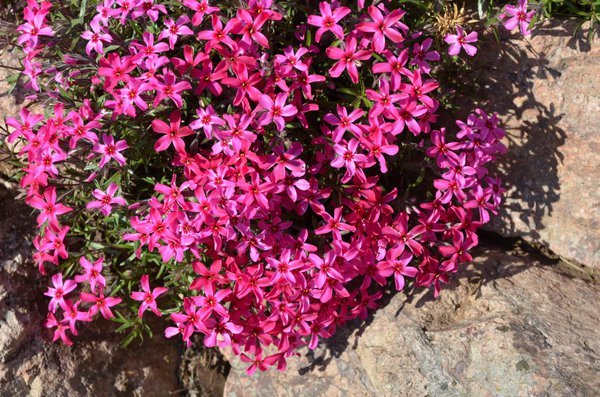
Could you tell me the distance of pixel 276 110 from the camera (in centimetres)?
341

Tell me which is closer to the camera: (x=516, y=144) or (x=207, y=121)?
(x=207, y=121)

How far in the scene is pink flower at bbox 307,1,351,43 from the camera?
3434 mm

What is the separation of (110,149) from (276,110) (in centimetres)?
96

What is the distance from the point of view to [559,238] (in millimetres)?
4562

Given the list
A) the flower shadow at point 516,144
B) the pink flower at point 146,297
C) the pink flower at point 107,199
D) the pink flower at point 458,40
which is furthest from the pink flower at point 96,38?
the flower shadow at point 516,144

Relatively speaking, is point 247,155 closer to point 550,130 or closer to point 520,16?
point 520,16

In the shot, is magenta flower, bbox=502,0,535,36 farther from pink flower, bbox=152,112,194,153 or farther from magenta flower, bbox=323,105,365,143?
pink flower, bbox=152,112,194,153

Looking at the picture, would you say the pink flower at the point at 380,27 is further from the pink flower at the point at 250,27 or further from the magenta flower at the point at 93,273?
the magenta flower at the point at 93,273

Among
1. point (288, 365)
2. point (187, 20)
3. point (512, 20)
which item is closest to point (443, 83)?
point (512, 20)

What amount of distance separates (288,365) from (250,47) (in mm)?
Answer: 2375

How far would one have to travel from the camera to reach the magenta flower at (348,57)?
346 cm

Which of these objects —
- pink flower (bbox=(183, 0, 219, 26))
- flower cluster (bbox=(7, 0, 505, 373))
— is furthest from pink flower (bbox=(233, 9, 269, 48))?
pink flower (bbox=(183, 0, 219, 26))

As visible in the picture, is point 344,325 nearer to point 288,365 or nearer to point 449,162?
point 288,365

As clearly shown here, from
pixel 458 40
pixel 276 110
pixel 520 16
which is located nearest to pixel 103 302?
pixel 276 110
